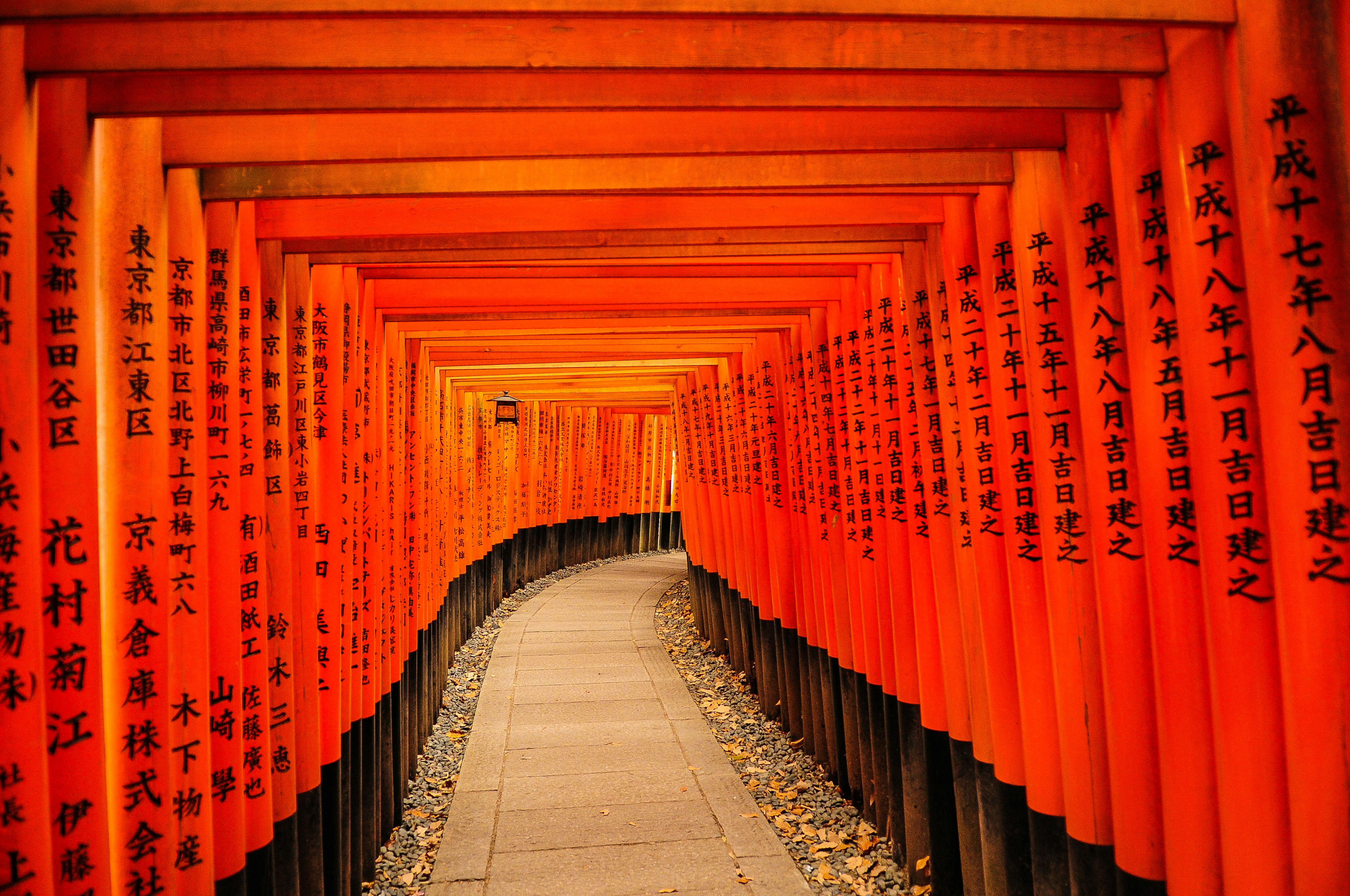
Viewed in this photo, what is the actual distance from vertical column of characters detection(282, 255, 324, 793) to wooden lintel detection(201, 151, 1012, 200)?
963 mm

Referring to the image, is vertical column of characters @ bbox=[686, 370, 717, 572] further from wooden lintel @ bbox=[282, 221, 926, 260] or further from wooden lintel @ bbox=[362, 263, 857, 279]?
wooden lintel @ bbox=[282, 221, 926, 260]

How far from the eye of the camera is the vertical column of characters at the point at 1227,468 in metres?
2.33

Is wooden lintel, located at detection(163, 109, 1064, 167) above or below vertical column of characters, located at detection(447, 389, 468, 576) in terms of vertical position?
above

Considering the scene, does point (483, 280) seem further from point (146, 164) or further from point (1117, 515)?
point (1117, 515)

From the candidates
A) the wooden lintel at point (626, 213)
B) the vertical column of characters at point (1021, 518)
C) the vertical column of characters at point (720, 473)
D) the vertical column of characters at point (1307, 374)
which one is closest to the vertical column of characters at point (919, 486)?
the wooden lintel at point (626, 213)

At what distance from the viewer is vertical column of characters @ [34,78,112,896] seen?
2.30 meters

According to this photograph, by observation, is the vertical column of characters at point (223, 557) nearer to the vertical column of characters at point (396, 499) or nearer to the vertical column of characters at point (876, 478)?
the vertical column of characters at point (396, 499)

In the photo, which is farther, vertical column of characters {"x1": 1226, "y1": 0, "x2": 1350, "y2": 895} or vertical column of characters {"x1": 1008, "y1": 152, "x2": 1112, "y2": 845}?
vertical column of characters {"x1": 1008, "y1": 152, "x2": 1112, "y2": 845}

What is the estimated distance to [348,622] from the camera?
16.3ft

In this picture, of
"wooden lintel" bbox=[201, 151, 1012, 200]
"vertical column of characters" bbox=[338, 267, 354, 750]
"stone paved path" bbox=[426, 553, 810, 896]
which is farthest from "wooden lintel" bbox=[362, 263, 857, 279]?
"stone paved path" bbox=[426, 553, 810, 896]

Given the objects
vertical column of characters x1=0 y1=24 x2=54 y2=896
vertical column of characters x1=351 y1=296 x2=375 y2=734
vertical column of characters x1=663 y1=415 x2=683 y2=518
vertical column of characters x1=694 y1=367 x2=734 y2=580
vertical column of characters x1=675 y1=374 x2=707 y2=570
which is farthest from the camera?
vertical column of characters x1=663 y1=415 x2=683 y2=518

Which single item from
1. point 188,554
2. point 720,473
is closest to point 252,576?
point 188,554

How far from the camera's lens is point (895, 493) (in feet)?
16.6

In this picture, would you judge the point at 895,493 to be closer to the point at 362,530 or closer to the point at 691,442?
the point at 362,530
